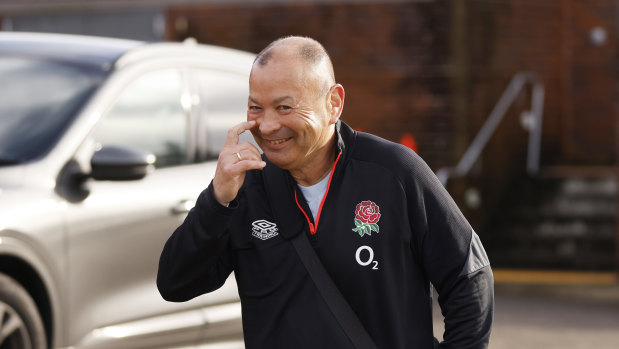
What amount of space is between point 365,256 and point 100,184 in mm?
2170

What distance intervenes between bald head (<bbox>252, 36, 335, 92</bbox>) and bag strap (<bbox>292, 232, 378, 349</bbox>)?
0.49 meters

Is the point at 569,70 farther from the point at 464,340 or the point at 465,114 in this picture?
the point at 464,340

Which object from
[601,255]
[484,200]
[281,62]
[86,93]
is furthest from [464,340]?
[484,200]

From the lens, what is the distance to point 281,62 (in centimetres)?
309

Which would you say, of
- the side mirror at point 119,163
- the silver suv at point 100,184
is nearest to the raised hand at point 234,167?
the silver suv at point 100,184

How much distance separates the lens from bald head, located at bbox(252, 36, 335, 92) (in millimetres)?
3098

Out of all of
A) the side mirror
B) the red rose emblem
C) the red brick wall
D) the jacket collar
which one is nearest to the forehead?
the jacket collar

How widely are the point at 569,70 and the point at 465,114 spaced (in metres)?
3.74

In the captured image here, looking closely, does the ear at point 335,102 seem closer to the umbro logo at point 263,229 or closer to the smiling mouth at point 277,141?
the smiling mouth at point 277,141

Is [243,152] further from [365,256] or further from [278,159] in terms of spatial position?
[365,256]

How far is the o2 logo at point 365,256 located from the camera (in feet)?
10.2

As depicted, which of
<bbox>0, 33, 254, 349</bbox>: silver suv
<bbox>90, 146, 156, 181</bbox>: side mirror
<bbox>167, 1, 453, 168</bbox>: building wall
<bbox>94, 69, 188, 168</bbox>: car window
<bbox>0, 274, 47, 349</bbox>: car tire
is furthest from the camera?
<bbox>167, 1, 453, 168</bbox>: building wall

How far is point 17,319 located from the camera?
4574mm

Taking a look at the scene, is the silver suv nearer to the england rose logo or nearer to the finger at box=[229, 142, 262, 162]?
the finger at box=[229, 142, 262, 162]
